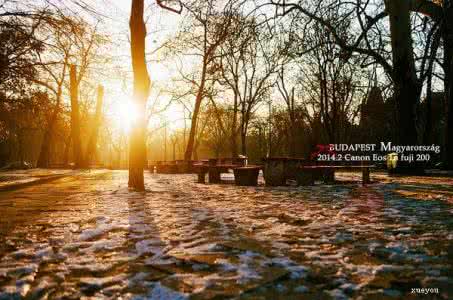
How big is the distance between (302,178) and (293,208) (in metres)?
5.54

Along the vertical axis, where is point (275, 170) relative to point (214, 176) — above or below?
above

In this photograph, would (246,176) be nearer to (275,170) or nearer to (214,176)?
(275,170)

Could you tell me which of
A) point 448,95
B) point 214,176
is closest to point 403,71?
point 448,95

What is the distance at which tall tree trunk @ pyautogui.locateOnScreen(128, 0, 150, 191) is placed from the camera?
9.44 metres

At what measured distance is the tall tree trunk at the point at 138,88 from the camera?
9.44 metres

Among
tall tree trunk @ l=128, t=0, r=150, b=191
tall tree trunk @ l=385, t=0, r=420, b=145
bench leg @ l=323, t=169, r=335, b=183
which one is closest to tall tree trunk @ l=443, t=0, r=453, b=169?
tall tree trunk @ l=385, t=0, r=420, b=145

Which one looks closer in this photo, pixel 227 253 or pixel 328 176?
pixel 227 253

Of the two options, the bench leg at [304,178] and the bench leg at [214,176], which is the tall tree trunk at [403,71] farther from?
the bench leg at [214,176]

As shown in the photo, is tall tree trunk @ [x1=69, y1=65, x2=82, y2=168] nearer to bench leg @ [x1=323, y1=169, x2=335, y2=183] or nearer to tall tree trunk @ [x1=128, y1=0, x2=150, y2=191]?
tall tree trunk @ [x1=128, y1=0, x2=150, y2=191]

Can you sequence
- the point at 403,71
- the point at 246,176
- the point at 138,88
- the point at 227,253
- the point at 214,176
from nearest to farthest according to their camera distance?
the point at 227,253
the point at 138,88
the point at 246,176
the point at 403,71
the point at 214,176

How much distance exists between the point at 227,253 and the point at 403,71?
442 inches

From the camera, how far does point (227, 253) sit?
3.19 m

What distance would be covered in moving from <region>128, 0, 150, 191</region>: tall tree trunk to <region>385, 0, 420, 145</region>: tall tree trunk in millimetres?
7831

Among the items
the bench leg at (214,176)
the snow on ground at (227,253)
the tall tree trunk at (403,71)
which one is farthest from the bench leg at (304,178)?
the snow on ground at (227,253)
